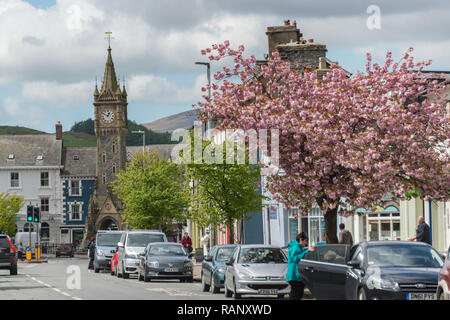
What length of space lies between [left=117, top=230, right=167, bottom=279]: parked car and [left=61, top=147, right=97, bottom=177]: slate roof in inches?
3006

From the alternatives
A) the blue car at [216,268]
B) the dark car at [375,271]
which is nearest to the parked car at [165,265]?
the blue car at [216,268]

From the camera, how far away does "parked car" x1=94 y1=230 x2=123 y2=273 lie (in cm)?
4319

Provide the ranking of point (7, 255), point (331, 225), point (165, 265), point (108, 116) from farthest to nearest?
1. point (108, 116)
2. point (7, 255)
3. point (165, 265)
4. point (331, 225)

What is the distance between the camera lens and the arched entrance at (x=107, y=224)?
11119 centimetres

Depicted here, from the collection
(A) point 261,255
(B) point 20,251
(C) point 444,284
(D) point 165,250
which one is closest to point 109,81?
(B) point 20,251

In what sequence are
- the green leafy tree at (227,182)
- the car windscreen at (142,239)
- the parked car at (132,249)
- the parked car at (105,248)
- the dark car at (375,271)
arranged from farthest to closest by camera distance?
the parked car at (105,248), the green leafy tree at (227,182), the car windscreen at (142,239), the parked car at (132,249), the dark car at (375,271)

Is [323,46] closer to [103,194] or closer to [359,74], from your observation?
[359,74]

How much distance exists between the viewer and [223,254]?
91.1ft

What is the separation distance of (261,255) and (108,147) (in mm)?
93238

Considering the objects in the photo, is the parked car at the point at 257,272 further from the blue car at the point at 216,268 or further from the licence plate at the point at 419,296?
the licence plate at the point at 419,296

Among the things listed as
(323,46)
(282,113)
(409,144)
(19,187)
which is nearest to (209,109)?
(282,113)

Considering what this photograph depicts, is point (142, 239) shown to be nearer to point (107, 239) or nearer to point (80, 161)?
point (107, 239)

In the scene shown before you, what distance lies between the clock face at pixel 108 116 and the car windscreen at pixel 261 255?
94455 mm

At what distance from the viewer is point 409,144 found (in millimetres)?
24859
